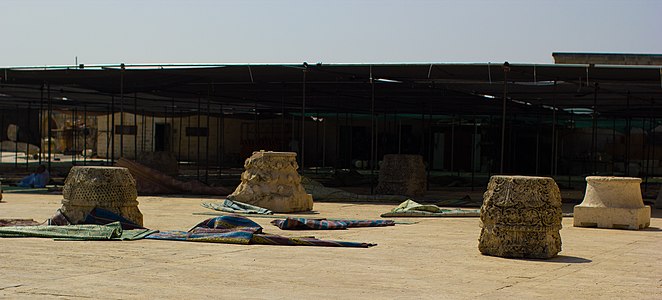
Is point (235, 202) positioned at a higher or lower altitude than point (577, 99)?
lower

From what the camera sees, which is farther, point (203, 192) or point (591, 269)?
point (203, 192)

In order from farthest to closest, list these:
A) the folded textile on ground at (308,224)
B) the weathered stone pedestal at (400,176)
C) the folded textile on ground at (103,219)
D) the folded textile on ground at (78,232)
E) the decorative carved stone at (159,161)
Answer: the decorative carved stone at (159,161), the weathered stone pedestal at (400,176), the folded textile on ground at (308,224), the folded textile on ground at (103,219), the folded textile on ground at (78,232)

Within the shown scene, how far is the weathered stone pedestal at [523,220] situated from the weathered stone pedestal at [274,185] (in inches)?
294

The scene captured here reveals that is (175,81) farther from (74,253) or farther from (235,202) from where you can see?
(74,253)

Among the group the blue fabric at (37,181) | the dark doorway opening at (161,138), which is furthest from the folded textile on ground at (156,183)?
the dark doorway opening at (161,138)

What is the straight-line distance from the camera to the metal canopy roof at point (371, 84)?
20.5m

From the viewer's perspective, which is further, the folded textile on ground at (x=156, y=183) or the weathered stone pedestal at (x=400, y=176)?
the weathered stone pedestal at (x=400, y=176)

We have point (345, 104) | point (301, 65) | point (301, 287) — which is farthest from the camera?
point (345, 104)

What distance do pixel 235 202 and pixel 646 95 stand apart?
12.9m

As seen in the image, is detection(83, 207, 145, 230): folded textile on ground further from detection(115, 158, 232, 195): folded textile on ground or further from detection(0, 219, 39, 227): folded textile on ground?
detection(115, 158, 232, 195): folded textile on ground

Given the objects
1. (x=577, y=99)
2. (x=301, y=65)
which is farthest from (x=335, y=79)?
(x=577, y=99)

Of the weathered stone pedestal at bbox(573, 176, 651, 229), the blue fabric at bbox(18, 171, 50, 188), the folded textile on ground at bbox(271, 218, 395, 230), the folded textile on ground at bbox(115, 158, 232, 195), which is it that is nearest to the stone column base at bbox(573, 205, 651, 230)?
the weathered stone pedestal at bbox(573, 176, 651, 229)

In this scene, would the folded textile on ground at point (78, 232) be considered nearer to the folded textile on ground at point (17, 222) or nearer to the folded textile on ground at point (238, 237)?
the folded textile on ground at point (238, 237)

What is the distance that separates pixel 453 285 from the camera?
8422mm
